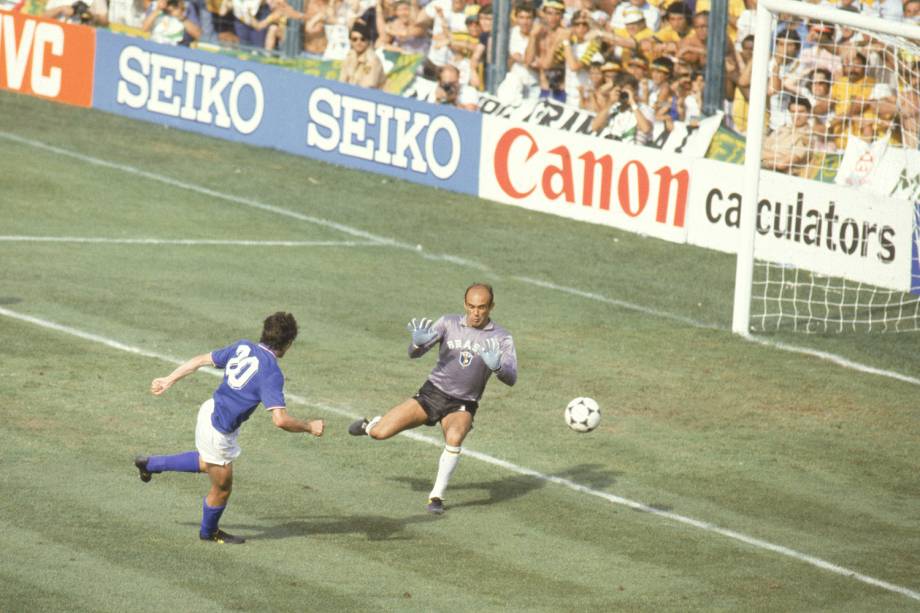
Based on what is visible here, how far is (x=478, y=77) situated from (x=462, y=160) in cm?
179

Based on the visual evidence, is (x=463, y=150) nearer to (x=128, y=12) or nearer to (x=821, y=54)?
(x=821, y=54)

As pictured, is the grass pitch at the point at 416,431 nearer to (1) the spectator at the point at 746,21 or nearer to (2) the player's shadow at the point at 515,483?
(2) the player's shadow at the point at 515,483

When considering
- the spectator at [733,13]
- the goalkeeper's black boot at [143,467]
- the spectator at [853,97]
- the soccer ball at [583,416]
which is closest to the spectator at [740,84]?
the spectator at [733,13]

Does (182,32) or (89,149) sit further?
(182,32)

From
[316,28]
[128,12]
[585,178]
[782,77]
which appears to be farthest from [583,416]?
[128,12]

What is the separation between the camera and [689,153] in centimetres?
2364

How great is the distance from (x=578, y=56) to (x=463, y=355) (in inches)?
523

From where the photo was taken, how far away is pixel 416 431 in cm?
1487

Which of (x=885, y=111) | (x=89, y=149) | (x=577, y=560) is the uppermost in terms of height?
(x=885, y=111)

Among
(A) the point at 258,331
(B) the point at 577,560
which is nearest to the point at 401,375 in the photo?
(A) the point at 258,331

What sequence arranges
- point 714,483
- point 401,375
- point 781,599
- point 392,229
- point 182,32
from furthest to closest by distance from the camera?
point 182,32
point 392,229
point 401,375
point 714,483
point 781,599

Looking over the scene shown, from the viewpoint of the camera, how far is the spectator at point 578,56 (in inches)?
986

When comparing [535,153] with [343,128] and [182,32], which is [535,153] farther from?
[182,32]

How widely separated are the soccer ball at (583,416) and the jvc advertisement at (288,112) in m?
12.3
